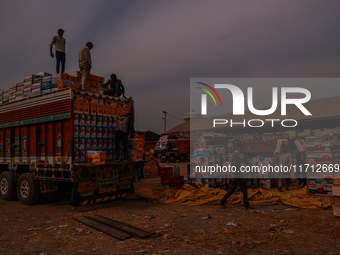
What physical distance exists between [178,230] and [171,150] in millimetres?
22344

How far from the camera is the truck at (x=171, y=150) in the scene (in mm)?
28016

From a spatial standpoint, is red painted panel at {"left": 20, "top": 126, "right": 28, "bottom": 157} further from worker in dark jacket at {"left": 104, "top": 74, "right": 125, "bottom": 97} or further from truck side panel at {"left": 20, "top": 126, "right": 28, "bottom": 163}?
worker in dark jacket at {"left": 104, "top": 74, "right": 125, "bottom": 97}

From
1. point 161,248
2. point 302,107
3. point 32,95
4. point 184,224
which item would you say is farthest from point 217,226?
point 302,107

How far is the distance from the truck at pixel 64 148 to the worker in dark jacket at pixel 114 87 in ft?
1.08

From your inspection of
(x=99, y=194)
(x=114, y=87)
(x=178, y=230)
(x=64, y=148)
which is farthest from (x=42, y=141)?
(x=178, y=230)

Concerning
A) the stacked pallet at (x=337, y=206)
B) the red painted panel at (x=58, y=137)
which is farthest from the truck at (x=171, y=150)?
the stacked pallet at (x=337, y=206)

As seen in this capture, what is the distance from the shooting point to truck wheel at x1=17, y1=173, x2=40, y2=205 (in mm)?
8453

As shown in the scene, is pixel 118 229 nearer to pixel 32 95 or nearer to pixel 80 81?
pixel 80 81

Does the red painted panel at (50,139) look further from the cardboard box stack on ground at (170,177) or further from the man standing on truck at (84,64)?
the cardboard box stack on ground at (170,177)

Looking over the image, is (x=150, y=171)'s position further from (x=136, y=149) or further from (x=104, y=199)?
(x=104, y=199)

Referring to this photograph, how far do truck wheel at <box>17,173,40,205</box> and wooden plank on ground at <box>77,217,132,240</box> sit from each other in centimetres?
252

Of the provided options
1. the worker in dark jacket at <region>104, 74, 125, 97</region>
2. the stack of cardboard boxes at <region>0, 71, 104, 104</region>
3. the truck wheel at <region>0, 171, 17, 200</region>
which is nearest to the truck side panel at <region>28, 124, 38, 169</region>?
the stack of cardboard boxes at <region>0, 71, 104, 104</region>

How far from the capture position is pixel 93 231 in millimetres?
5871

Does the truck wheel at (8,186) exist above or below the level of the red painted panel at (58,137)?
below
